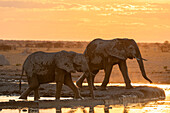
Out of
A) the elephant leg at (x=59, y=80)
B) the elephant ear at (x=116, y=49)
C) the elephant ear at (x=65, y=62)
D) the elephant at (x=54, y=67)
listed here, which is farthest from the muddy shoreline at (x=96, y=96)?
the elephant ear at (x=116, y=49)

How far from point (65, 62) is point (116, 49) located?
5.69 metres

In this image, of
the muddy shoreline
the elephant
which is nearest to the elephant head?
the muddy shoreline

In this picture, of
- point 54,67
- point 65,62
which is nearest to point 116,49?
point 65,62

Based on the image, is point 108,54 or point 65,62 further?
point 108,54

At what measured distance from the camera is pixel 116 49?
78.6 ft

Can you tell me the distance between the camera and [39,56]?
62.4 feet

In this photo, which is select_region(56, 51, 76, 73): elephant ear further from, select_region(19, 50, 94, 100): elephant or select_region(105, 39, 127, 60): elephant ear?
select_region(105, 39, 127, 60): elephant ear

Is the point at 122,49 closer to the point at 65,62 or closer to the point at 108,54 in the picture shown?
the point at 108,54

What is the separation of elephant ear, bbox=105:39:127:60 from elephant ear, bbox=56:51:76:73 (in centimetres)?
510

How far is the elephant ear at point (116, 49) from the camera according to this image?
78.3ft

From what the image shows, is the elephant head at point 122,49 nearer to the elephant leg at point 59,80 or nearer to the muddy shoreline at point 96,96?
the muddy shoreline at point 96,96

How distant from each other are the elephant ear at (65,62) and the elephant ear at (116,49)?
5098 millimetres

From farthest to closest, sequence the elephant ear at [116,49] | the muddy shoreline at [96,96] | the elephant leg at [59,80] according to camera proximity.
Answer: the elephant ear at [116,49] < the elephant leg at [59,80] < the muddy shoreline at [96,96]

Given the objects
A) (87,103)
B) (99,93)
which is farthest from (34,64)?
(99,93)
